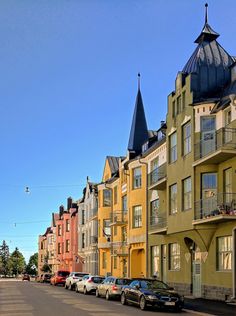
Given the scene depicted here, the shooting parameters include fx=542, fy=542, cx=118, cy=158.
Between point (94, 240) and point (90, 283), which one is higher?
point (94, 240)

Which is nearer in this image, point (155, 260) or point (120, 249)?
point (155, 260)

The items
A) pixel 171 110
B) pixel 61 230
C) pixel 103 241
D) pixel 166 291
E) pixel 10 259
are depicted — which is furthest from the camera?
pixel 10 259

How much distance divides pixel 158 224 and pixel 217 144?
10667 mm

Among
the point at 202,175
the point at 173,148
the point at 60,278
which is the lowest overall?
the point at 60,278

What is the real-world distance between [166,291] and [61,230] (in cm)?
6443

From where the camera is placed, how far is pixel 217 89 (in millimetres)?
30078

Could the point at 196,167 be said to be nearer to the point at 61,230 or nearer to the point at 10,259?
the point at 61,230

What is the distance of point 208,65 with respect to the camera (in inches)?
1212

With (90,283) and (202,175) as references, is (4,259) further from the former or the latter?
(202,175)

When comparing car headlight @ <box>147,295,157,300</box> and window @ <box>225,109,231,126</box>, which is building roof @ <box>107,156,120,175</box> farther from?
car headlight @ <box>147,295,157,300</box>

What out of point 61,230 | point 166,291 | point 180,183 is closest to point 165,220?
point 180,183

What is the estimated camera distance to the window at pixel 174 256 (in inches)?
1289

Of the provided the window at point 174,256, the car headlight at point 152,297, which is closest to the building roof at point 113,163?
the window at point 174,256

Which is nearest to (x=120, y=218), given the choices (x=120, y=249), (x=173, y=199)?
(x=120, y=249)
